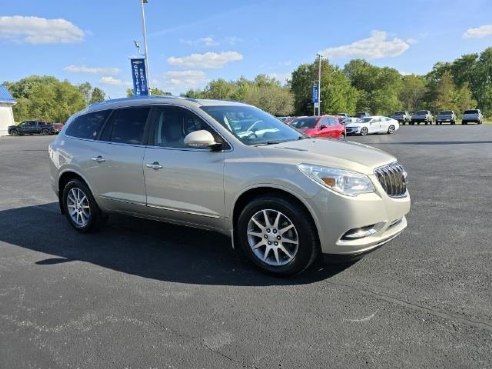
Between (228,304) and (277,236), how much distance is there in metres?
0.87

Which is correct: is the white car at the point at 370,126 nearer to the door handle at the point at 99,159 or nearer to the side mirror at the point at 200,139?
the door handle at the point at 99,159

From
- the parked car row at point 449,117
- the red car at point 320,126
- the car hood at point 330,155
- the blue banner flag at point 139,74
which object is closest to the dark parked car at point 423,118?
the parked car row at point 449,117

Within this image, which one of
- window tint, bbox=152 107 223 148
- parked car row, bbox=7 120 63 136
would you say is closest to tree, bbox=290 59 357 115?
parked car row, bbox=7 120 63 136

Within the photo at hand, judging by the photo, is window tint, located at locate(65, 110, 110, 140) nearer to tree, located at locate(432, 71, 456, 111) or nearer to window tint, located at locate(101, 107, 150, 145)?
window tint, located at locate(101, 107, 150, 145)

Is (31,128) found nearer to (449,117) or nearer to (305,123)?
(305,123)

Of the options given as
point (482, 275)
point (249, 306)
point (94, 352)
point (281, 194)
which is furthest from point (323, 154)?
point (94, 352)

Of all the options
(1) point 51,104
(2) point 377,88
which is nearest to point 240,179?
(1) point 51,104

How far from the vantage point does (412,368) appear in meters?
2.77

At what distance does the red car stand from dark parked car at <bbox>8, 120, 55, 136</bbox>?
3609 centimetres

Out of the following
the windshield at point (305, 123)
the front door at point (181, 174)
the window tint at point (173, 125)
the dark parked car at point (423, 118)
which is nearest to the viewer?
the front door at point (181, 174)

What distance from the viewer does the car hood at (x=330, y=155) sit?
4059 mm

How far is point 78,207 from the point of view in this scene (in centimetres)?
609

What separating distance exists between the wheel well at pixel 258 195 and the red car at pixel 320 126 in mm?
16300

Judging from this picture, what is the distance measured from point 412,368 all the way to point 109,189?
4179 millimetres
